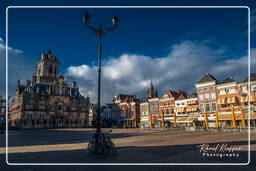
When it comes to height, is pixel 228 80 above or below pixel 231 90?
above

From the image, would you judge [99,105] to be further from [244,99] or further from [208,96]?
[208,96]

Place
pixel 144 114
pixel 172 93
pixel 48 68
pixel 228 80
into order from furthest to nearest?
pixel 48 68
pixel 144 114
pixel 172 93
pixel 228 80

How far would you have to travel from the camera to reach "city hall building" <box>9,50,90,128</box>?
6812cm

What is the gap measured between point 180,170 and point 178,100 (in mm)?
49867

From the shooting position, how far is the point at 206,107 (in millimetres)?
47625

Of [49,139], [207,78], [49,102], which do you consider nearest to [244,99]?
[207,78]

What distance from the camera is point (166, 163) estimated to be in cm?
773

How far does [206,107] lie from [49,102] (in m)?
56.2

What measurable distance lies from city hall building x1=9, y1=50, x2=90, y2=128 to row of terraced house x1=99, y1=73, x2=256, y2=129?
72.3 feet

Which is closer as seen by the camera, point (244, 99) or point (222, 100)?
point (244, 99)

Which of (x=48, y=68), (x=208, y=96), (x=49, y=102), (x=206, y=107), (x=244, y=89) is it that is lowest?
(x=206, y=107)

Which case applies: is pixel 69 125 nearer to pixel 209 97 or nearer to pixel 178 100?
pixel 178 100

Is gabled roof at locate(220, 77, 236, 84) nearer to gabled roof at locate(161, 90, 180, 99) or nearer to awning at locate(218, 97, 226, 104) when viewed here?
awning at locate(218, 97, 226, 104)

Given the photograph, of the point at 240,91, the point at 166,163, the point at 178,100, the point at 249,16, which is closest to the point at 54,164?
the point at 166,163
